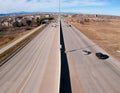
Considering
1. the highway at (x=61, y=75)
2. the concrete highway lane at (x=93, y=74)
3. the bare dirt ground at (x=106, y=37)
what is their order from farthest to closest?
the bare dirt ground at (x=106, y=37) < the highway at (x=61, y=75) < the concrete highway lane at (x=93, y=74)

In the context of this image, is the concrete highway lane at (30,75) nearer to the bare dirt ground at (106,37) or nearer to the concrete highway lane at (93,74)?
the concrete highway lane at (93,74)

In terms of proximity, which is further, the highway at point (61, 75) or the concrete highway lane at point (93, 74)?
the highway at point (61, 75)

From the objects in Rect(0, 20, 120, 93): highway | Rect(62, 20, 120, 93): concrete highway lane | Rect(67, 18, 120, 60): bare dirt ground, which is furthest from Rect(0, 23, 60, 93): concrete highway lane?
Rect(67, 18, 120, 60): bare dirt ground

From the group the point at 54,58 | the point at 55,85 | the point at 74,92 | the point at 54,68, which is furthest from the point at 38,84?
the point at 54,58

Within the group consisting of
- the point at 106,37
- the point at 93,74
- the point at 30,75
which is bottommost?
the point at 106,37

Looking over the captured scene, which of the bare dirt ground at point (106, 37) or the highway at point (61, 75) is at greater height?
the highway at point (61, 75)

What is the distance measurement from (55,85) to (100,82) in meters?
4.87

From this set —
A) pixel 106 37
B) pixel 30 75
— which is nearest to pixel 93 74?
pixel 30 75

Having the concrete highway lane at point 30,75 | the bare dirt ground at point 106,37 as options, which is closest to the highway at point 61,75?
the concrete highway lane at point 30,75

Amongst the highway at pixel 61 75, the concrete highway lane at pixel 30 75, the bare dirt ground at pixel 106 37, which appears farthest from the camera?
the bare dirt ground at pixel 106 37

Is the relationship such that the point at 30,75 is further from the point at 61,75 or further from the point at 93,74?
the point at 93,74

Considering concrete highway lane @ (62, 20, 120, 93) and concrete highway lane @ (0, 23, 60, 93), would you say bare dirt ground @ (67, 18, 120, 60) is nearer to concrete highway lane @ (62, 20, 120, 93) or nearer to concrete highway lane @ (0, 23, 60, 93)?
concrete highway lane @ (62, 20, 120, 93)

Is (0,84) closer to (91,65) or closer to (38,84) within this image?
(38,84)

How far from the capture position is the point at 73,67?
85.0 feet
